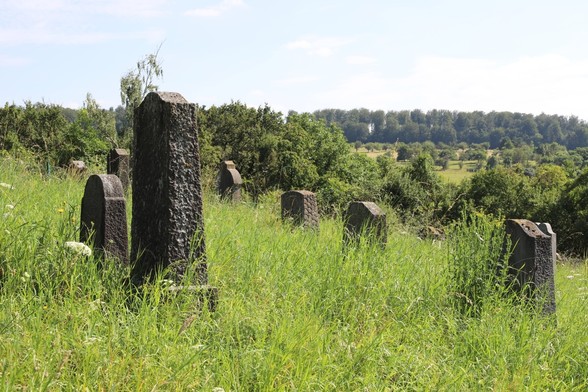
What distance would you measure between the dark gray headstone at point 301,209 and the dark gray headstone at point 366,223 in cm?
214

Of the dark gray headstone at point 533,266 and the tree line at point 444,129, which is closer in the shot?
the dark gray headstone at point 533,266

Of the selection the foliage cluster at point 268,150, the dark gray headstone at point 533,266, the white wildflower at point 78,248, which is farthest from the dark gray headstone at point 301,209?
the foliage cluster at point 268,150

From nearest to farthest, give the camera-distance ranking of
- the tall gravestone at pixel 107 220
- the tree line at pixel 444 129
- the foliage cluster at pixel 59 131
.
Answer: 1. the tall gravestone at pixel 107 220
2. the foliage cluster at pixel 59 131
3. the tree line at pixel 444 129

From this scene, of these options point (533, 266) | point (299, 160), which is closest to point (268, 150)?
point (299, 160)

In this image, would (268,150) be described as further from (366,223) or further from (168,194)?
(168,194)

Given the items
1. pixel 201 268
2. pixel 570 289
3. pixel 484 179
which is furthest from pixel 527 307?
pixel 484 179

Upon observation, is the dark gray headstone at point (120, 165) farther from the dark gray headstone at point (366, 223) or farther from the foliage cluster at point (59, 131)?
the foliage cluster at point (59, 131)

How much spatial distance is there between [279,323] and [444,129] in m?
187

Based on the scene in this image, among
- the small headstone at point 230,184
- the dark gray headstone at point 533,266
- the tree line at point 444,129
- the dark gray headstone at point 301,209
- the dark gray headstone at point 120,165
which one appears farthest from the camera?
the tree line at point 444,129

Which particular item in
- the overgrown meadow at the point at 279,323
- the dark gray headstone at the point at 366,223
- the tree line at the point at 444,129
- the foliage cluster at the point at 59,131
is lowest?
the overgrown meadow at the point at 279,323

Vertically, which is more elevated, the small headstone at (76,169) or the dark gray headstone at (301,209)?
the small headstone at (76,169)

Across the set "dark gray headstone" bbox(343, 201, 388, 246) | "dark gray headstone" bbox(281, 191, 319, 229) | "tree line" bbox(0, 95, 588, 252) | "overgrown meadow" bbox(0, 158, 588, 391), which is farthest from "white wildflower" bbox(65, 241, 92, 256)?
"tree line" bbox(0, 95, 588, 252)

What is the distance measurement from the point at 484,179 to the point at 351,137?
10795 centimetres

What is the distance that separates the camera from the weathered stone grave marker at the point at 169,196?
4527 millimetres
